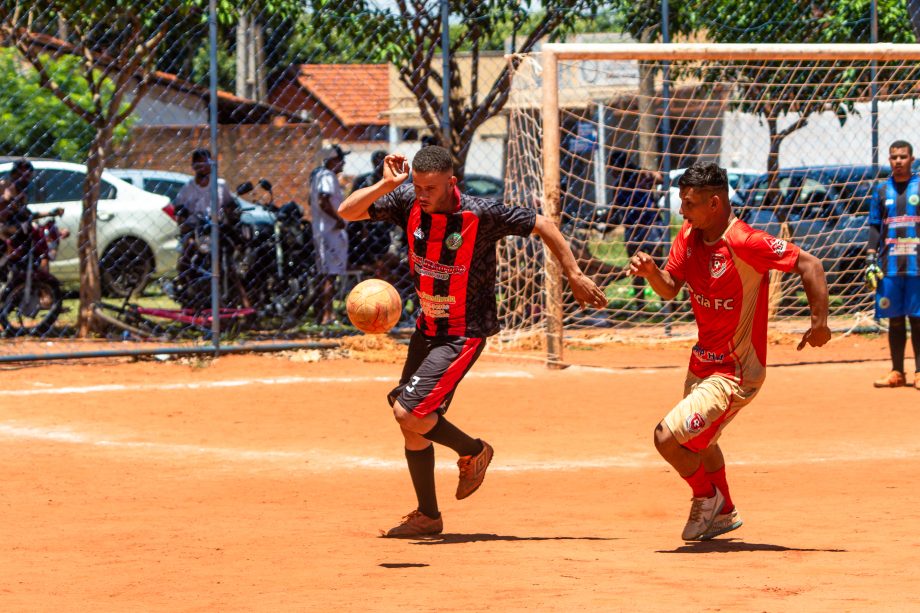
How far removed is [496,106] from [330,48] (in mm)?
2104

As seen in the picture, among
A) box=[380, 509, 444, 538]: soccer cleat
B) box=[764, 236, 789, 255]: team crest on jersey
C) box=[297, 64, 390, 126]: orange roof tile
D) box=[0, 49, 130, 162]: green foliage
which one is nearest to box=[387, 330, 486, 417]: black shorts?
box=[380, 509, 444, 538]: soccer cleat

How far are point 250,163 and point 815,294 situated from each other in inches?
440

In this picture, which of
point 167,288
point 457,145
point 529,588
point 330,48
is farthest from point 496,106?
point 529,588

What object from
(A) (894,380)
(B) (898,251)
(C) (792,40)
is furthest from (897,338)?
(C) (792,40)

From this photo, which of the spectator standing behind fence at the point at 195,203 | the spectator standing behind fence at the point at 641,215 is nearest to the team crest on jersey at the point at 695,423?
the spectator standing behind fence at the point at 641,215

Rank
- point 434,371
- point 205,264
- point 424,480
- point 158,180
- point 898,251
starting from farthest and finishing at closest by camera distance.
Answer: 1. point 158,180
2. point 205,264
3. point 898,251
4. point 424,480
5. point 434,371

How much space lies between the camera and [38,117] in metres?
18.4

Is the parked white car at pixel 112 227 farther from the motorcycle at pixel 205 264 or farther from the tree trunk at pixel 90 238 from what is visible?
the motorcycle at pixel 205 264

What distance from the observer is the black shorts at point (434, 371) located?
6379 mm

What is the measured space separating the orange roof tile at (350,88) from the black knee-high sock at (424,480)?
9.26m

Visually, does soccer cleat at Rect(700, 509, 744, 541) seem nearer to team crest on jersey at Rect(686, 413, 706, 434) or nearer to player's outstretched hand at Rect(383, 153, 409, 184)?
team crest on jersey at Rect(686, 413, 706, 434)

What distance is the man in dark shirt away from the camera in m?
6.41

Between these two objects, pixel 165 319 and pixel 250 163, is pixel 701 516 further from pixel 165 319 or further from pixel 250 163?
pixel 250 163

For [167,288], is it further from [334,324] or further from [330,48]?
[330,48]
